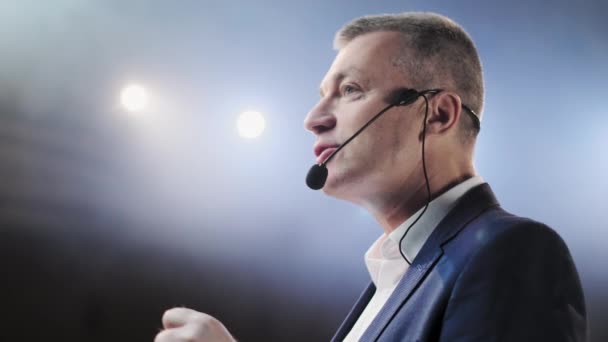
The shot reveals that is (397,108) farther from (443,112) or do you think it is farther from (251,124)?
(251,124)

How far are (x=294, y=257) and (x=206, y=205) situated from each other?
73 cm

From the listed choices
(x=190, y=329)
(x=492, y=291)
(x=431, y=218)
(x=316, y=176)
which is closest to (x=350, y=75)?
(x=316, y=176)

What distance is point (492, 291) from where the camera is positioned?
2.48 ft

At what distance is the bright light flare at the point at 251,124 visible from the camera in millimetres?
3227

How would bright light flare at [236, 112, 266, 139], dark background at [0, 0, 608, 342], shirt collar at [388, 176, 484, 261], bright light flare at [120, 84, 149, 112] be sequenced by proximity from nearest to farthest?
shirt collar at [388, 176, 484, 261], dark background at [0, 0, 608, 342], bright light flare at [120, 84, 149, 112], bright light flare at [236, 112, 266, 139]

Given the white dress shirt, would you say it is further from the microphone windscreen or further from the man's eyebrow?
the man's eyebrow

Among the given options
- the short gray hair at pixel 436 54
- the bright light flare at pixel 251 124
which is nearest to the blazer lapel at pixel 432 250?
the short gray hair at pixel 436 54

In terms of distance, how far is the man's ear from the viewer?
117cm

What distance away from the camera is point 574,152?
2.87m

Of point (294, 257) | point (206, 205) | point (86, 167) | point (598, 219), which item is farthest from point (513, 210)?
point (86, 167)

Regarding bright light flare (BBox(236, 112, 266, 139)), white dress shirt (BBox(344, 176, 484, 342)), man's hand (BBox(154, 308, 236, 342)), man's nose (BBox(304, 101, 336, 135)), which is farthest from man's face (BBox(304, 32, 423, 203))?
bright light flare (BBox(236, 112, 266, 139))

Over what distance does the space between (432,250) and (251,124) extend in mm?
2409

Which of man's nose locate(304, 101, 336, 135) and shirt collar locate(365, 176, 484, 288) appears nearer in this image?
shirt collar locate(365, 176, 484, 288)

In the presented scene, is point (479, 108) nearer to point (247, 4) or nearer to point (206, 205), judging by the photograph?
point (247, 4)
